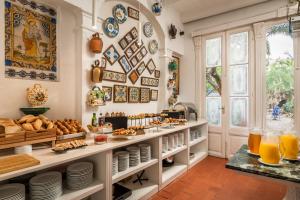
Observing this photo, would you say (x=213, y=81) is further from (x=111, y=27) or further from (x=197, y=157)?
(x=111, y=27)

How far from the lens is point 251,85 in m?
3.71

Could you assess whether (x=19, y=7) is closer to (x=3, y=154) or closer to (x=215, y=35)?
(x=3, y=154)

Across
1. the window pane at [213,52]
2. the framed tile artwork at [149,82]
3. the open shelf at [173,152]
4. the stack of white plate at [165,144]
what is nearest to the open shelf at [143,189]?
the open shelf at [173,152]

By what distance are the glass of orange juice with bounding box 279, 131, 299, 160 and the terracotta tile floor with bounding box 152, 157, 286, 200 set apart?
4.67 feet

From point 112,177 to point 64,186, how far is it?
0.47 meters

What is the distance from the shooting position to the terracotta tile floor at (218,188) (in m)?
2.42

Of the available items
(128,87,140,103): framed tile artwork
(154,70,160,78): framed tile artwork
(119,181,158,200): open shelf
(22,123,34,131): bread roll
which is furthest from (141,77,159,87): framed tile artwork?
(22,123,34,131): bread roll

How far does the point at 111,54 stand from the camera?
288cm

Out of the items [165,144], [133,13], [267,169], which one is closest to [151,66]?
[133,13]

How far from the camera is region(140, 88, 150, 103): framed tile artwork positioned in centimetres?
346

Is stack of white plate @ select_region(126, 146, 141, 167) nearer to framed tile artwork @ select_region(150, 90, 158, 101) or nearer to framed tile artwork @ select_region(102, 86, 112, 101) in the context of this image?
framed tile artwork @ select_region(102, 86, 112, 101)

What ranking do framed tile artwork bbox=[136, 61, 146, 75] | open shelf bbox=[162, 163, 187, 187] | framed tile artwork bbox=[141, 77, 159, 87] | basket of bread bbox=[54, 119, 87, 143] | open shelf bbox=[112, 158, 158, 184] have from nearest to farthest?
basket of bread bbox=[54, 119, 87, 143]
open shelf bbox=[112, 158, 158, 184]
open shelf bbox=[162, 163, 187, 187]
framed tile artwork bbox=[136, 61, 146, 75]
framed tile artwork bbox=[141, 77, 159, 87]

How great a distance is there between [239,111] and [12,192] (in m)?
3.96

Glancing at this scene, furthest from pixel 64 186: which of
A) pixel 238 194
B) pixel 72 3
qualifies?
pixel 238 194
